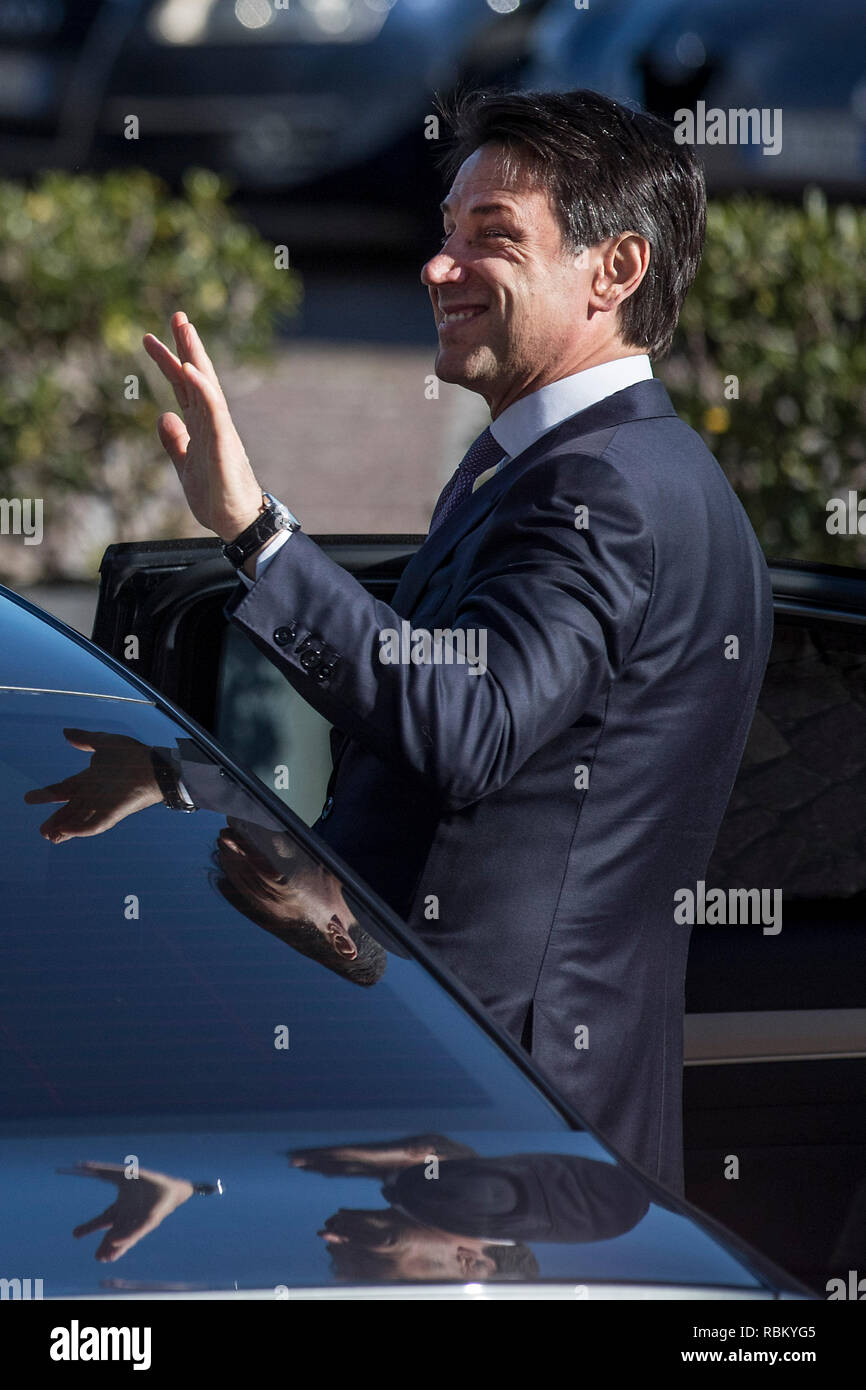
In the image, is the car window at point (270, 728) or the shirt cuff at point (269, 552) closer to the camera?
the shirt cuff at point (269, 552)

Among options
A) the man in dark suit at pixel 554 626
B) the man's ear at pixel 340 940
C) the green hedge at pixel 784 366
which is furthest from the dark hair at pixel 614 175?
the green hedge at pixel 784 366

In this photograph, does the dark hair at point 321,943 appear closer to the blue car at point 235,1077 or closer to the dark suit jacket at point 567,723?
the blue car at point 235,1077

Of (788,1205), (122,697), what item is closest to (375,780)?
(122,697)

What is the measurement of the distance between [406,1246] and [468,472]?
1257 millimetres

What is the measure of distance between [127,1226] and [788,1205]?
1.73 meters

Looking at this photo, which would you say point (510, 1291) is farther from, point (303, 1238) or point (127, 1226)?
point (127, 1226)

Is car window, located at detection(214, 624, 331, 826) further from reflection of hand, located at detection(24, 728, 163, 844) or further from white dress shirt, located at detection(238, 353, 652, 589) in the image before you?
reflection of hand, located at detection(24, 728, 163, 844)

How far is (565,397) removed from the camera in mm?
2045

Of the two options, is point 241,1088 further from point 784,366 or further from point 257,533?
point 784,366

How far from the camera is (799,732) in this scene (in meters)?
2.96

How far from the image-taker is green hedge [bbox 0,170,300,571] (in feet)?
22.2

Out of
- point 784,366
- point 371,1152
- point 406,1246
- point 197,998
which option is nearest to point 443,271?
point 197,998

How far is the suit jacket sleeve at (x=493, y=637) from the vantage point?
5.80ft
